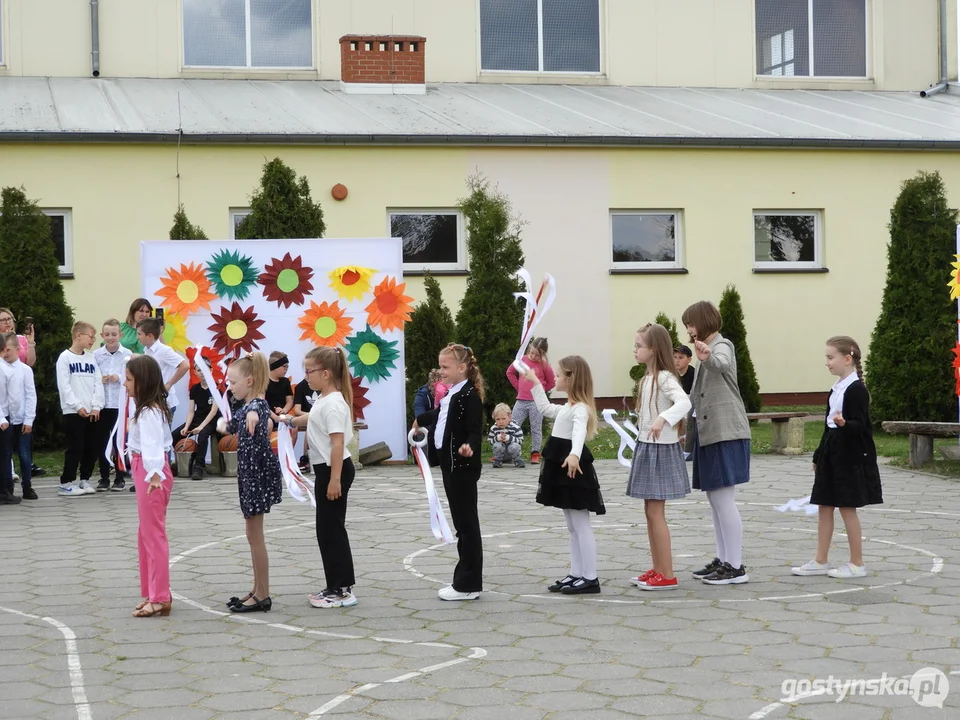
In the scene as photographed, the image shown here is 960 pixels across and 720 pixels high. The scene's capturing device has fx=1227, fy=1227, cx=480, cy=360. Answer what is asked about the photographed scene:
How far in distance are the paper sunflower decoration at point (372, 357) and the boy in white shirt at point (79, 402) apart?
11.2 feet

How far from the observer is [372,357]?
1540 centimetres

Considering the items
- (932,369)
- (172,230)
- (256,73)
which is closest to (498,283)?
(172,230)

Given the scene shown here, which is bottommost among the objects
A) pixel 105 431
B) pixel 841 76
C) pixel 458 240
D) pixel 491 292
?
pixel 105 431

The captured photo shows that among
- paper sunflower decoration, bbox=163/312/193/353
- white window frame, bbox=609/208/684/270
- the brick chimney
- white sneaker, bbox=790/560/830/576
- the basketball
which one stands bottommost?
white sneaker, bbox=790/560/830/576

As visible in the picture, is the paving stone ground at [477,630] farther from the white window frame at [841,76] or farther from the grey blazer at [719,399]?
the white window frame at [841,76]

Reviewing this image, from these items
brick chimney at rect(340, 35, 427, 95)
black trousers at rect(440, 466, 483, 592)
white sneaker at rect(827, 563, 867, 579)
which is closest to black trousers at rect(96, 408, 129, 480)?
black trousers at rect(440, 466, 483, 592)

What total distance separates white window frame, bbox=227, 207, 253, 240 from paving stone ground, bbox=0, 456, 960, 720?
363 inches

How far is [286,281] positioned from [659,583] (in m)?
8.60

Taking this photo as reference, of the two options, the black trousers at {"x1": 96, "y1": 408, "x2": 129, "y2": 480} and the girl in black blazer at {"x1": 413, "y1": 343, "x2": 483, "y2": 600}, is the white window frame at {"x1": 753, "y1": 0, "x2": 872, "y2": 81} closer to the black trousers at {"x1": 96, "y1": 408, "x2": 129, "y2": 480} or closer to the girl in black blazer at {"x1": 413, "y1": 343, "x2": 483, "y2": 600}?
the black trousers at {"x1": 96, "y1": 408, "x2": 129, "y2": 480}

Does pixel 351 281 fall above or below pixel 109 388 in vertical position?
above

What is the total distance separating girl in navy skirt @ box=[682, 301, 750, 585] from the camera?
7.98m

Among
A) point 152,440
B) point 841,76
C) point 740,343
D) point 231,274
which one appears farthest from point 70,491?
point 841,76

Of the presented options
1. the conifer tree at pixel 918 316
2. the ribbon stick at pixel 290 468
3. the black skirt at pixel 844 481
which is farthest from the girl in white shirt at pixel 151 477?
the conifer tree at pixel 918 316

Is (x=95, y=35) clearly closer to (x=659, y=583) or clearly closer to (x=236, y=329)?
(x=236, y=329)
